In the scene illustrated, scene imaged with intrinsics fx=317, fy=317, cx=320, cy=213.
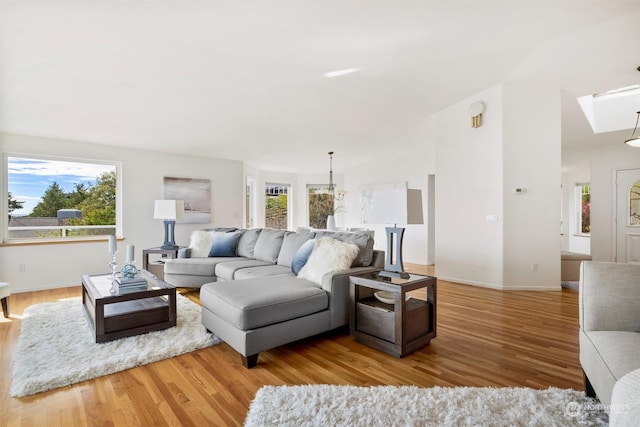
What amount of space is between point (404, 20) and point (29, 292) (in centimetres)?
584

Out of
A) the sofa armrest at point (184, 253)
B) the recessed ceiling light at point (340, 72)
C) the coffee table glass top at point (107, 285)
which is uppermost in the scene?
the recessed ceiling light at point (340, 72)

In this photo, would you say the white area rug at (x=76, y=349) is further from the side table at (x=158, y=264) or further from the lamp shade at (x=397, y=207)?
the lamp shade at (x=397, y=207)

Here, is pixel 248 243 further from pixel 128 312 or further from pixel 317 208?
pixel 317 208

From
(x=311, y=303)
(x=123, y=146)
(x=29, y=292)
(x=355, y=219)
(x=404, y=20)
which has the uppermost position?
(x=404, y=20)

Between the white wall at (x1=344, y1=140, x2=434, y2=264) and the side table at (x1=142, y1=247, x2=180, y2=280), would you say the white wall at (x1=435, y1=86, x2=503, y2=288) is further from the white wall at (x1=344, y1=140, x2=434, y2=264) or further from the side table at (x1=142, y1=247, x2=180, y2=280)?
the side table at (x1=142, y1=247, x2=180, y2=280)

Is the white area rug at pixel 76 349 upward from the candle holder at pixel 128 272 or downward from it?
downward

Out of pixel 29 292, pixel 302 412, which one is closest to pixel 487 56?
pixel 302 412

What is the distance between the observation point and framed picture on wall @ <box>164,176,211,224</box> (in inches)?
236

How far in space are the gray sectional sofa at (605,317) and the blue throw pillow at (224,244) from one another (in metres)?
3.93

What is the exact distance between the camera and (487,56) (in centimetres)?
362

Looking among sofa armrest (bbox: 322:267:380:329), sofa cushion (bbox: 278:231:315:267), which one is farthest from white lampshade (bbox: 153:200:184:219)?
sofa armrest (bbox: 322:267:380:329)

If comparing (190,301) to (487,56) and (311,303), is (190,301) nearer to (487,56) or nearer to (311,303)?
(311,303)

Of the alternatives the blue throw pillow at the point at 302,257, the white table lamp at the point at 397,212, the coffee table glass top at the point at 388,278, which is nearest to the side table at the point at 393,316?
the coffee table glass top at the point at 388,278

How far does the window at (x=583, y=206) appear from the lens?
7.52 metres
